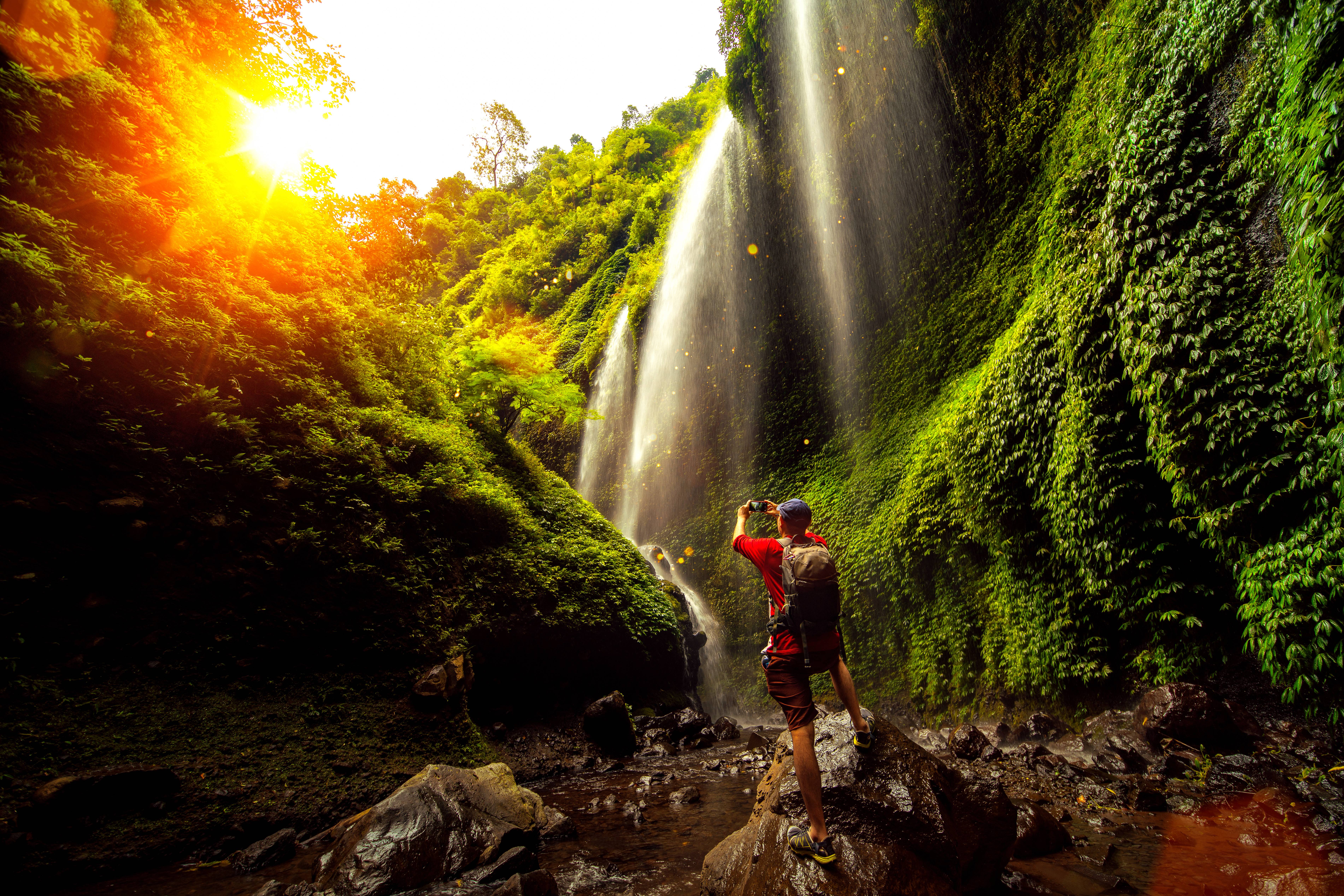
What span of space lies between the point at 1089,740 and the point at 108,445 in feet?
36.2

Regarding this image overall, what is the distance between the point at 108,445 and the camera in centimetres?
498

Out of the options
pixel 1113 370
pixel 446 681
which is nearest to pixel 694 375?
pixel 1113 370

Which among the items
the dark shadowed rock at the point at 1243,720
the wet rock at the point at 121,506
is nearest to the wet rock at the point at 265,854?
the wet rock at the point at 121,506

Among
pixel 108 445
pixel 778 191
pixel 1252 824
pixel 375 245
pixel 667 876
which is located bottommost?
pixel 667 876

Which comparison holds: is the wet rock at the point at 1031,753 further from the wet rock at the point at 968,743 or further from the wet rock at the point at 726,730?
the wet rock at the point at 726,730

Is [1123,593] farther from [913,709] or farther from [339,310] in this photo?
[339,310]

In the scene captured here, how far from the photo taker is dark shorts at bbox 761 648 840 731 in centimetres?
301

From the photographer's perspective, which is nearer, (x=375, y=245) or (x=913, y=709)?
(x=913, y=709)

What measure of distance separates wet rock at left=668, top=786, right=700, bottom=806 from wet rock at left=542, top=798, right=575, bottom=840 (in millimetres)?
1187

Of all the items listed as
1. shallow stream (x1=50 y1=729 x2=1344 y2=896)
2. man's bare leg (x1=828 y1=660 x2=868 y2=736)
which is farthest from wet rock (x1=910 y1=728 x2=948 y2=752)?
man's bare leg (x1=828 y1=660 x2=868 y2=736)

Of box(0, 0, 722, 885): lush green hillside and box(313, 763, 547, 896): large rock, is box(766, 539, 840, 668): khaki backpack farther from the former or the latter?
box(0, 0, 722, 885): lush green hillside

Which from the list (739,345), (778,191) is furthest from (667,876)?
(778,191)

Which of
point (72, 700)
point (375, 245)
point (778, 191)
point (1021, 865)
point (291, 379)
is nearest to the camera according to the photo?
point (1021, 865)

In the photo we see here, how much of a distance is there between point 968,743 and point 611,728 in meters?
4.95
